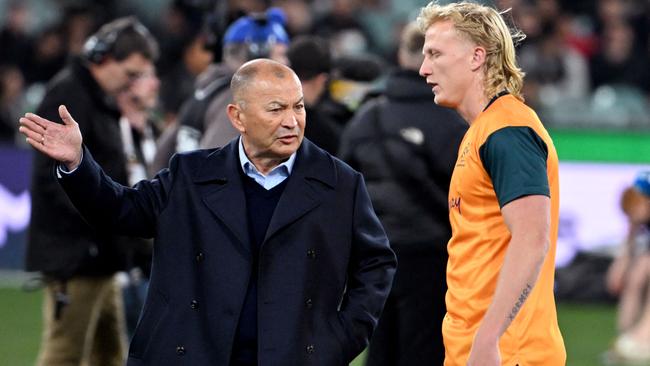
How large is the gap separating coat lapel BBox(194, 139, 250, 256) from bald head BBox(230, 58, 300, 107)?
0.24 meters

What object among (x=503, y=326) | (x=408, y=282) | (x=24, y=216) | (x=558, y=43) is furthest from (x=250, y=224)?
(x=558, y=43)

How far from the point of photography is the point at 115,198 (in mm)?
5020

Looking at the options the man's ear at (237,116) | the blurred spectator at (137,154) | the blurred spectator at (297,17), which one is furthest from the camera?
the blurred spectator at (297,17)

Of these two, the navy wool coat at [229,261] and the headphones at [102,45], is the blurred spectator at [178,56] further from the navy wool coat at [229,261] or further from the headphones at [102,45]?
the navy wool coat at [229,261]

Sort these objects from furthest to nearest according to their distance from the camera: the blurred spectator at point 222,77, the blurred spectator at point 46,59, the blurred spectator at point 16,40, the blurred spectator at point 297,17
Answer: the blurred spectator at point 16,40 < the blurred spectator at point 46,59 < the blurred spectator at point 297,17 < the blurred spectator at point 222,77

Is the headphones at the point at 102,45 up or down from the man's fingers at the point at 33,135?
up

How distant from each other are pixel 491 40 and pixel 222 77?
127 inches

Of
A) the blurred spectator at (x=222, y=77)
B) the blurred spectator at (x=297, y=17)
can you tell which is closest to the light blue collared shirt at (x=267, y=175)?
the blurred spectator at (x=222, y=77)

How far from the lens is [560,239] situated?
13.9m

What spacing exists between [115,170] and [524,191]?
375 cm

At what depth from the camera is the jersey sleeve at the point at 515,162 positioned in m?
4.51

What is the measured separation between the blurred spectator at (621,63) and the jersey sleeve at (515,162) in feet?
40.6

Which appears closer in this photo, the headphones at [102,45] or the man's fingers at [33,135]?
the man's fingers at [33,135]

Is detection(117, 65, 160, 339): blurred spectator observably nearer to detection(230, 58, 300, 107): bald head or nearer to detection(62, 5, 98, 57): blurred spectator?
detection(230, 58, 300, 107): bald head
